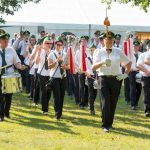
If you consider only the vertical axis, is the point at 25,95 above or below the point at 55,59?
below

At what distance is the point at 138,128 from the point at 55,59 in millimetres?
2721

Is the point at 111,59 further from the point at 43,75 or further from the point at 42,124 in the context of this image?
the point at 43,75

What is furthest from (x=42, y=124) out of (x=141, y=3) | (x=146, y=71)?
(x=141, y=3)

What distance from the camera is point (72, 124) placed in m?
11.9

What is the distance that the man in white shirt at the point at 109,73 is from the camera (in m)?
10.6

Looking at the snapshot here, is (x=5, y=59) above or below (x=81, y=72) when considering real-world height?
above

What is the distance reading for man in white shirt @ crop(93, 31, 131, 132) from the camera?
418 inches

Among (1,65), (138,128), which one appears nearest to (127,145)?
(138,128)

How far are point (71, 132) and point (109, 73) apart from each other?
159 centimetres

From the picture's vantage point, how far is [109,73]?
35.0 ft

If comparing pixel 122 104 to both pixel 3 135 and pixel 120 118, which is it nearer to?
pixel 120 118

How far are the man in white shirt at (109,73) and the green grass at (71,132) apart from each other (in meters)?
0.65

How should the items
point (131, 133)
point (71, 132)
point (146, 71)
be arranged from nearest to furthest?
point (71, 132), point (131, 133), point (146, 71)

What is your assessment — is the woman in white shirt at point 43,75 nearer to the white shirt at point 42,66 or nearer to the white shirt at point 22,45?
the white shirt at point 42,66
